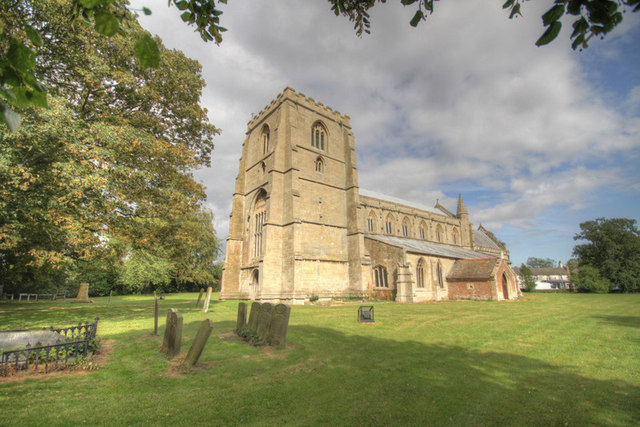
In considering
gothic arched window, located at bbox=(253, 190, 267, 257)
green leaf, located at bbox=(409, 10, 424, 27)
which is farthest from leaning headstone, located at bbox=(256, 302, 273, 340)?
gothic arched window, located at bbox=(253, 190, 267, 257)

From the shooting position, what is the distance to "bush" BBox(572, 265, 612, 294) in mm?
41438

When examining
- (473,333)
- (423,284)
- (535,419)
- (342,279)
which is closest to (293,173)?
(342,279)

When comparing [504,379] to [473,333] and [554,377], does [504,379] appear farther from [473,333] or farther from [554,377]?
[473,333]

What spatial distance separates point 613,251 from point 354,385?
57.9 meters

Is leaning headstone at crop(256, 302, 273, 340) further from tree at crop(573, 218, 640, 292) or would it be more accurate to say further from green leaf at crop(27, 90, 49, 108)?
tree at crop(573, 218, 640, 292)

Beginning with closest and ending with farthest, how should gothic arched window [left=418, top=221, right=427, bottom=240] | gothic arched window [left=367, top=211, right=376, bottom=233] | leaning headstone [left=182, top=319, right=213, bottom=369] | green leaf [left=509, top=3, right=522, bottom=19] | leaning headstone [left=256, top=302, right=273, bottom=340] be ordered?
green leaf [left=509, top=3, right=522, bottom=19] < leaning headstone [left=182, top=319, right=213, bottom=369] < leaning headstone [left=256, top=302, right=273, bottom=340] < gothic arched window [left=367, top=211, right=376, bottom=233] < gothic arched window [left=418, top=221, right=427, bottom=240]

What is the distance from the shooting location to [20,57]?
195 centimetres

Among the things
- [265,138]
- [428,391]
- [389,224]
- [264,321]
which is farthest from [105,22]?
[389,224]

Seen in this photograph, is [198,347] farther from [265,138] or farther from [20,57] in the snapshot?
[265,138]

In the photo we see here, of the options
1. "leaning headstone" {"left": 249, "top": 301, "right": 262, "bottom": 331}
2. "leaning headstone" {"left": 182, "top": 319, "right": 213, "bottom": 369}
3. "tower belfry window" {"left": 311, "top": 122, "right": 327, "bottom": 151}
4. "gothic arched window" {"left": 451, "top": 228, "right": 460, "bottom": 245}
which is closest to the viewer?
"leaning headstone" {"left": 182, "top": 319, "right": 213, "bottom": 369}

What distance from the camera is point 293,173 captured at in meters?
24.1

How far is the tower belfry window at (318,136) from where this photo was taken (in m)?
27.9

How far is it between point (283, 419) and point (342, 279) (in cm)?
2175

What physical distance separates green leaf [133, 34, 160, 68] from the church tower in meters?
20.3
